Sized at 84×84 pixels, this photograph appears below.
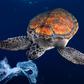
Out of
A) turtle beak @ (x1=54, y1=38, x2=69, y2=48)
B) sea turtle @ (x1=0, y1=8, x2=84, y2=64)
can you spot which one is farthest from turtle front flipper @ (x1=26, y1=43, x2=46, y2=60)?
turtle beak @ (x1=54, y1=38, x2=69, y2=48)

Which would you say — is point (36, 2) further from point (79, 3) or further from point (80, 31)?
point (80, 31)

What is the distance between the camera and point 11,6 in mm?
7902

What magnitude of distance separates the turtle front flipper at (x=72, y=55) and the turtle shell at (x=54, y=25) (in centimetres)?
26

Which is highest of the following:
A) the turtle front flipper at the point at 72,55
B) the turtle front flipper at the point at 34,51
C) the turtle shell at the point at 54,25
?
the turtle shell at the point at 54,25

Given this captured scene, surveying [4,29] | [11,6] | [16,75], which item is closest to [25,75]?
[16,75]

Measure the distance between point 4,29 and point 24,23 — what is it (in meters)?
0.49

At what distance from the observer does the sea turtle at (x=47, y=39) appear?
5605mm

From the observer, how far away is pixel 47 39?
5.64m

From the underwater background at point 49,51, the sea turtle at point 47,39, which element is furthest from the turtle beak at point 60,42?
the underwater background at point 49,51

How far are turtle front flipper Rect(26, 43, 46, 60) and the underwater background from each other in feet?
1.44

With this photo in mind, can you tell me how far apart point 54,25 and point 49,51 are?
2.07 ft

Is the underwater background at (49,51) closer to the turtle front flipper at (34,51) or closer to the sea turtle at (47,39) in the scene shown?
the sea turtle at (47,39)

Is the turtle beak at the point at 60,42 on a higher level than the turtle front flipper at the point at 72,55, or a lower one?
higher

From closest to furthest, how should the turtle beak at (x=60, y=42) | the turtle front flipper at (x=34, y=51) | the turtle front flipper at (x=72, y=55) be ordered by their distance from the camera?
1. the turtle front flipper at (x=34, y=51)
2. the turtle front flipper at (x=72, y=55)
3. the turtle beak at (x=60, y=42)
